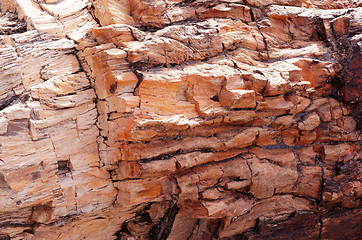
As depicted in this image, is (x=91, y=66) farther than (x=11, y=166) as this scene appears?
Yes

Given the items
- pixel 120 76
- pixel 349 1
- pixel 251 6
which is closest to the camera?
pixel 120 76

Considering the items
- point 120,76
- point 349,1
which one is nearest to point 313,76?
point 349,1

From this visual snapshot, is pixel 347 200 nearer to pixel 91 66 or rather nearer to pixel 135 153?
Result: pixel 135 153

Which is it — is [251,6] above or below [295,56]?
above

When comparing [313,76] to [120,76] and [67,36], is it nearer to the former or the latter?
[120,76]

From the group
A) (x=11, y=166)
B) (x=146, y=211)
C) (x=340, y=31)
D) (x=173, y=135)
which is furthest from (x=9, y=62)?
(x=340, y=31)

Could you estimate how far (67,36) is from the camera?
445 centimetres

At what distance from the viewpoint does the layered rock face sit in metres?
4.01

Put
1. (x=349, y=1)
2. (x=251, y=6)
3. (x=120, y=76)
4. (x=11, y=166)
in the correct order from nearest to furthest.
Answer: (x=11, y=166)
(x=120, y=76)
(x=251, y=6)
(x=349, y=1)

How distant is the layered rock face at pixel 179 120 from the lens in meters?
4.01

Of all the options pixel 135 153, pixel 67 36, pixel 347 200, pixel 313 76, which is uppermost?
pixel 67 36

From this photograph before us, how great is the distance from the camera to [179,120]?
411 centimetres

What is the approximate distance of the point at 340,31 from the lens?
535 cm

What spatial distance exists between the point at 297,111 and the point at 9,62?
12.6ft
